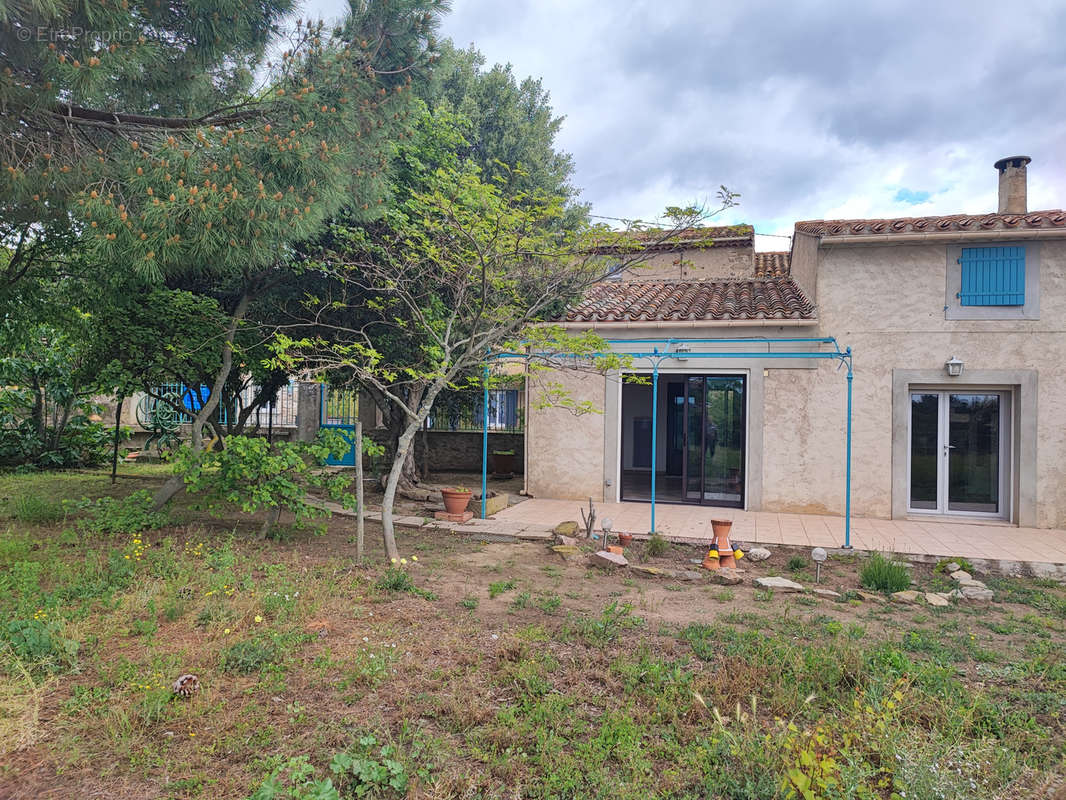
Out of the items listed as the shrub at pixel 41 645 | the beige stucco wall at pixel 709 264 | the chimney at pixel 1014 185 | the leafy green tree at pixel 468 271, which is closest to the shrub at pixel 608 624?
the leafy green tree at pixel 468 271

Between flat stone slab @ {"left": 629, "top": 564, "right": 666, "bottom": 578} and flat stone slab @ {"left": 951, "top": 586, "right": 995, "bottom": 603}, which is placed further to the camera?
flat stone slab @ {"left": 629, "top": 564, "right": 666, "bottom": 578}

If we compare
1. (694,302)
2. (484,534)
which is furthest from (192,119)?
(694,302)

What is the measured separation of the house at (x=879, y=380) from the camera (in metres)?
9.50

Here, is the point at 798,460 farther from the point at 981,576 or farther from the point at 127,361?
the point at 127,361

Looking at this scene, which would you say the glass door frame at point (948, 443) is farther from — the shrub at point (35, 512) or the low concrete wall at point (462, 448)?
the shrub at point (35, 512)

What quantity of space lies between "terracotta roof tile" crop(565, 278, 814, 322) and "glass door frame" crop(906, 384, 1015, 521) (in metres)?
2.47

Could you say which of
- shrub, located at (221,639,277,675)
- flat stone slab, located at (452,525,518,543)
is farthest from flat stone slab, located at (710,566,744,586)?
shrub, located at (221,639,277,675)

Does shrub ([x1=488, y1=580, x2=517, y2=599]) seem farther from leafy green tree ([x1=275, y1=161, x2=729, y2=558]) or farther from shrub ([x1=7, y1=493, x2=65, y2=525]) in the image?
shrub ([x1=7, y1=493, x2=65, y2=525])

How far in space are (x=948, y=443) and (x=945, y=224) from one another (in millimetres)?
3540

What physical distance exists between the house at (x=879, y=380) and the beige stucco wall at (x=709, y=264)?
4.79 m

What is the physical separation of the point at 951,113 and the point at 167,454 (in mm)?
14025

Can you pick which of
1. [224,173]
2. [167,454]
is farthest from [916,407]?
[167,454]

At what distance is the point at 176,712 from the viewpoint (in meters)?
3.21

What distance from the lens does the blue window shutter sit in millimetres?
9516
